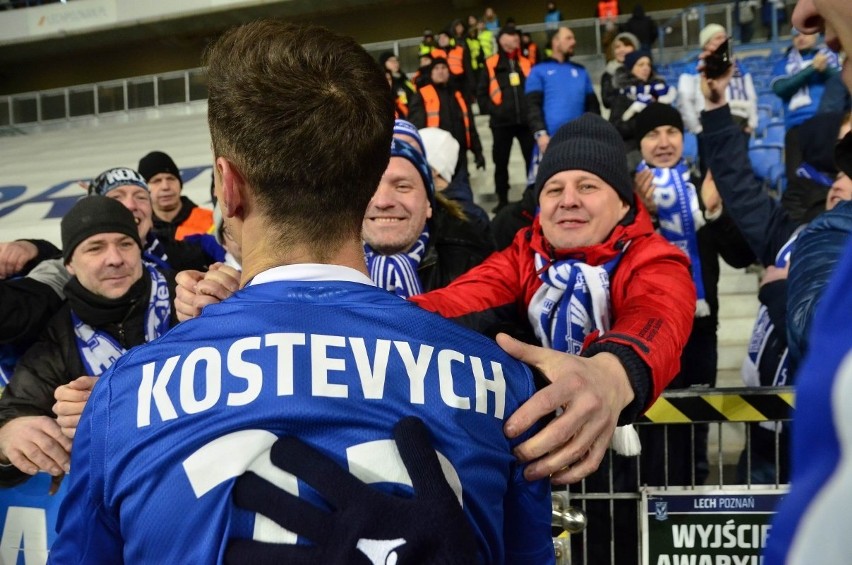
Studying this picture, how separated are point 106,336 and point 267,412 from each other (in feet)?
6.59

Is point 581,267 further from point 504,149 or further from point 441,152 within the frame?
point 504,149

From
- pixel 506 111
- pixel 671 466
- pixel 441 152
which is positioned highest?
pixel 506 111

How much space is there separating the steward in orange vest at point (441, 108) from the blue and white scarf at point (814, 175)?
17.1ft

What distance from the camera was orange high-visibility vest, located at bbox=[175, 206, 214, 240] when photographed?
4891 mm

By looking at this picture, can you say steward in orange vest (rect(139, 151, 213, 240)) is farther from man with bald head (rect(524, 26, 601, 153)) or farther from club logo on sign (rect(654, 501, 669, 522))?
man with bald head (rect(524, 26, 601, 153))

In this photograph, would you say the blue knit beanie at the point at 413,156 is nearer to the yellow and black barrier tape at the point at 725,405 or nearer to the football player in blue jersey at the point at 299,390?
the yellow and black barrier tape at the point at 725,405

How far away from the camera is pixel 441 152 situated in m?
3.99

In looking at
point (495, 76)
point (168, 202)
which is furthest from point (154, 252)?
point (495, 76)

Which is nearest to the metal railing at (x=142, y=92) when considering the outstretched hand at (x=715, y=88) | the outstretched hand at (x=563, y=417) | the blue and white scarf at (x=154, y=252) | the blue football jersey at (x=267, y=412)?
the blue and white scarf at (x=154, y=252)

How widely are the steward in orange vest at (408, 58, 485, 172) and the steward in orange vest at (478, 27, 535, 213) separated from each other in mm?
367

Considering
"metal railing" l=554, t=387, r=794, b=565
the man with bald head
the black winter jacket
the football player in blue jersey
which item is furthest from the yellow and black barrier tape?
the man with bald head

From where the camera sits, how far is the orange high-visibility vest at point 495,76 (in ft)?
27.5

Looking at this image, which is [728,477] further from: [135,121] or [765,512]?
[135,121]

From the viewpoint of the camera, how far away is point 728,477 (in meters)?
2.75
